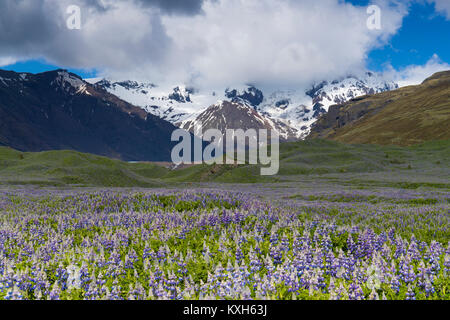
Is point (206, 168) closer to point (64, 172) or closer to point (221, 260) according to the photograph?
point (64, 172)

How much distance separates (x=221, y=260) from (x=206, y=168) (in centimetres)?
7239

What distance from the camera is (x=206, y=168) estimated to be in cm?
7869

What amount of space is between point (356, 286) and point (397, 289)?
840 millimetres

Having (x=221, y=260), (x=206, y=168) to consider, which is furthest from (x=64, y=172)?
(x=221, y=260)

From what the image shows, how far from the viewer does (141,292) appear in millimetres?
4355

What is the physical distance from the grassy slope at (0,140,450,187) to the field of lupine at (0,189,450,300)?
38884 millimetres

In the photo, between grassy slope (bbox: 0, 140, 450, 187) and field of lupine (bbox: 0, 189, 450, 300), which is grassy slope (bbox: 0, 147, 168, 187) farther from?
field of lupine (bbox: 0, 189, 450, 300)

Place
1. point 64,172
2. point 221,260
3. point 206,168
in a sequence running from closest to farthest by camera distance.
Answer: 1. point 221,260
2. point 64,172
3. point 206,168

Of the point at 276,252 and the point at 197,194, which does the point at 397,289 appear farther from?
the point at 197,194

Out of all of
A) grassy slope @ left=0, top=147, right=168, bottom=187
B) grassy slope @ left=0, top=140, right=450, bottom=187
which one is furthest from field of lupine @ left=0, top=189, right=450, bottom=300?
grassy slope @ left=0, top=140, right=450, bottom=187

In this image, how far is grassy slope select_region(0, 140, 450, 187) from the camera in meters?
53.9

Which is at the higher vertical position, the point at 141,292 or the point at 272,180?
the point at 272,180

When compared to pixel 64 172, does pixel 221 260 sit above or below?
below
